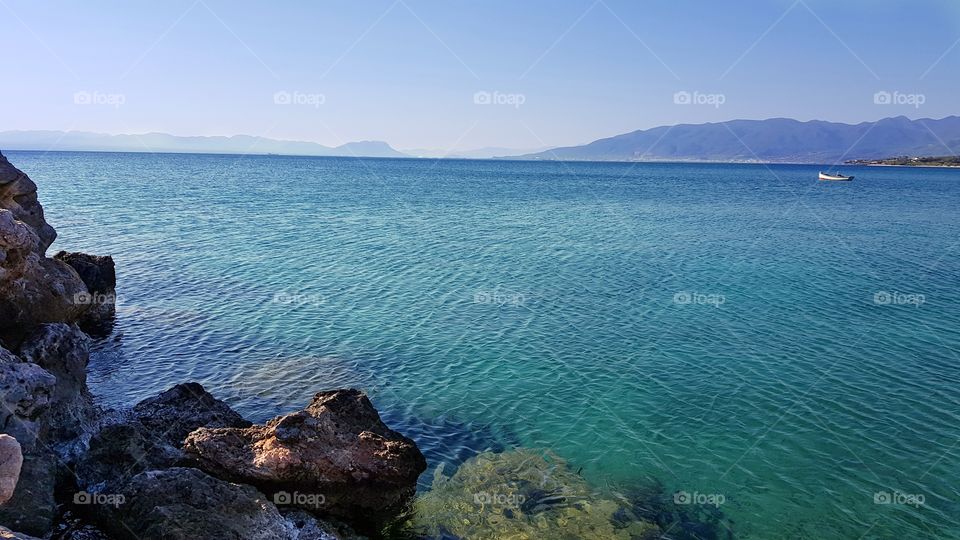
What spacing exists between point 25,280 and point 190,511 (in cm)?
1328

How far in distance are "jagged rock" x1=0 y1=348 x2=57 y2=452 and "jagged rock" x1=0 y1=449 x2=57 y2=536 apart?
1.51 feet

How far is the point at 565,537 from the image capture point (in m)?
15.1

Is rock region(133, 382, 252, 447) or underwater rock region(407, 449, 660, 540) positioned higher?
rock region(133, 382, 252, 447)

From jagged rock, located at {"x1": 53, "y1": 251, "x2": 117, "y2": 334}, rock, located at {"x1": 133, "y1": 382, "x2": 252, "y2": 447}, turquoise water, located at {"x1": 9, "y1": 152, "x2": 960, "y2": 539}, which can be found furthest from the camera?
jagged rock, located at {"x1": 53, "y1": 251, "x2": 117, "y2": 334}

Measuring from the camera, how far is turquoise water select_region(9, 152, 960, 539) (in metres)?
18.7

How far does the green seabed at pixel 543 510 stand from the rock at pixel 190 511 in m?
3.55

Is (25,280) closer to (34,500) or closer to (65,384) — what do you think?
(65,384)

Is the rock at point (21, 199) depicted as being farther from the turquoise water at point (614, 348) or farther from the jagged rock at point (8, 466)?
the jagged rock at point (8, 466)

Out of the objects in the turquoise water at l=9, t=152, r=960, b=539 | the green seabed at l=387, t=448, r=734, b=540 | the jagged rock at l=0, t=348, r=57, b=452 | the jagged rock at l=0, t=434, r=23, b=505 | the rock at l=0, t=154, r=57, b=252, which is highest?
the rock at l=0, t=154, r=57, b=252

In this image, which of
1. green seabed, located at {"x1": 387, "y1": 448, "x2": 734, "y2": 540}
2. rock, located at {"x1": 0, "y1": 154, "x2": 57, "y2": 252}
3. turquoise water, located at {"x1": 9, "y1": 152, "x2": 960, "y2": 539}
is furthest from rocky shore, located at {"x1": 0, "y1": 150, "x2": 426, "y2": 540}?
rock, located at {"x1": 0, "y1": 154, "x2": 57, "y2": 252}

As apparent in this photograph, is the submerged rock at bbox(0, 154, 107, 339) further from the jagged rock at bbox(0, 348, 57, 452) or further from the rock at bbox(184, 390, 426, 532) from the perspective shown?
the rock at bbox(184, 390, 426, 532)

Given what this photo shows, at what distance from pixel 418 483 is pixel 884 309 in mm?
29291

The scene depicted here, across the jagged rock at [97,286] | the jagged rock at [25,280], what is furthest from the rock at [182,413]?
the jagged rock at [97,286]

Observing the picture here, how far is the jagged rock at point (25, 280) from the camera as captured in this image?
63.4 ft
